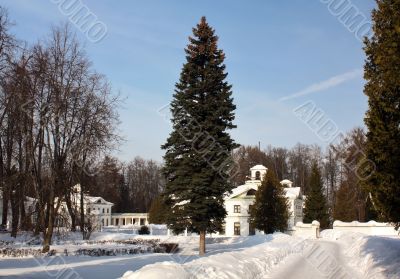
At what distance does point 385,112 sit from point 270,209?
126 feet

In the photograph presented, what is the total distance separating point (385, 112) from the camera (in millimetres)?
13727

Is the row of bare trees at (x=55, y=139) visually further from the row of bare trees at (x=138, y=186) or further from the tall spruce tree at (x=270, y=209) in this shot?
the row of bare trees at (x=138, y=186)

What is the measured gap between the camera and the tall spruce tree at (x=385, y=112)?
12.9m

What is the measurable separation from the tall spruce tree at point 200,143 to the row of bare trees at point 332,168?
17.8 meters

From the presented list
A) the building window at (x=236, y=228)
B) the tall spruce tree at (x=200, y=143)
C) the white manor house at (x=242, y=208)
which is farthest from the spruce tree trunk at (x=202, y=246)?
the building window at (x=236, y=228)

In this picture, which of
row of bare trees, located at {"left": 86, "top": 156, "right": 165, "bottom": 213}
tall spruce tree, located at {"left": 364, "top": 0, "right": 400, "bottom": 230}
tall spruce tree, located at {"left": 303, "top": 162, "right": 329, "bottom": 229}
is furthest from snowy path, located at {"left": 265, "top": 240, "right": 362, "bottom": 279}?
row of bare trees, located at {"left": 86, "top": 156, "right": 165, "bottom": 213}

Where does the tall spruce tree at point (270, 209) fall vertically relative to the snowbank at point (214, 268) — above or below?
above

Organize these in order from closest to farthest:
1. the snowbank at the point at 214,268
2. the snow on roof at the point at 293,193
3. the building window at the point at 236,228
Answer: the snowbank at the point at 214,268 < the building window at the point at 236,228 < the snow on roof at the point at 293,193

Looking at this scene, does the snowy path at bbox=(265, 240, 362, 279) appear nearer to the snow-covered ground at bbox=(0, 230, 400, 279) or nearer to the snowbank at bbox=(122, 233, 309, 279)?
the snow-covered ground at bbox=(0, 230, 400, 279)

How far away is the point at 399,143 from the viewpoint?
13.0m

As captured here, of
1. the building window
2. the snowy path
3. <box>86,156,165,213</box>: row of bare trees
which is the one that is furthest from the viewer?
<box>86,156,165,213</box>: row of bare trees

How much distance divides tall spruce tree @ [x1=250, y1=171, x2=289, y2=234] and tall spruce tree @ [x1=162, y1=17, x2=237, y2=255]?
21.8 metres

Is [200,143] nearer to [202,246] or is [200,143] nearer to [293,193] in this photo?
[202,246]

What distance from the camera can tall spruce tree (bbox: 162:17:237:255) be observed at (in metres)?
28.8
